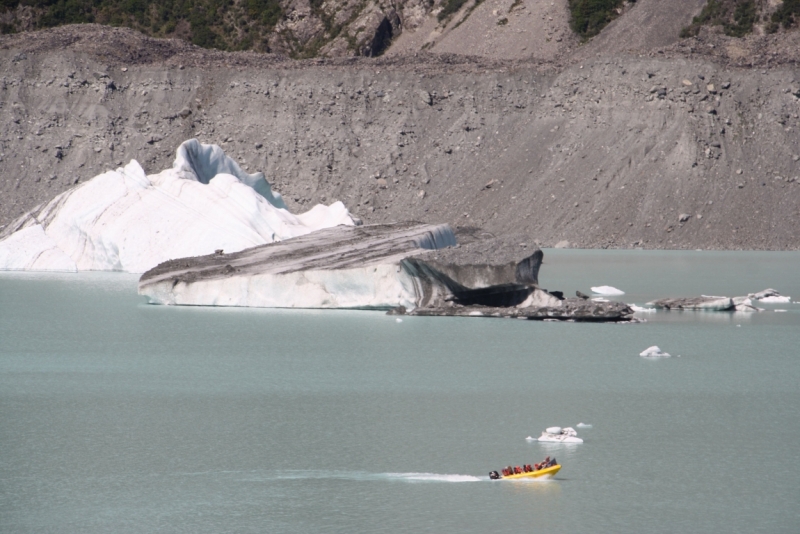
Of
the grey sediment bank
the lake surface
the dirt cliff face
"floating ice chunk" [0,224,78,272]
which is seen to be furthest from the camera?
the dirt cliff face

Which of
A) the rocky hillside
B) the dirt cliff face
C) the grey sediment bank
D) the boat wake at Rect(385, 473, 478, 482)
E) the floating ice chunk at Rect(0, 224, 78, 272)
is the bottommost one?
the boat wake at Rect(385, 473, 478, 482)

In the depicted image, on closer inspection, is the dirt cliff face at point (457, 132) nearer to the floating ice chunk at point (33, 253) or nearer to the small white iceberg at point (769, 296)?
the floating ice chunk at point (33, 253)

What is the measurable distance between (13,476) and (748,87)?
2062 inches

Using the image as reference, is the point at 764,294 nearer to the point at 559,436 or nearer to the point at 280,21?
the point at 559,436

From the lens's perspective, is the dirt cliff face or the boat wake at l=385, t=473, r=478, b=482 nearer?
the boat wake at l=385, t=473, r=478, b=482

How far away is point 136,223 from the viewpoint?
1232 inches

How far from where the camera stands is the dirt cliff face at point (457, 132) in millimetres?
52125

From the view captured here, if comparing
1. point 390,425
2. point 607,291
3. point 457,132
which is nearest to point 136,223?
point 607,291

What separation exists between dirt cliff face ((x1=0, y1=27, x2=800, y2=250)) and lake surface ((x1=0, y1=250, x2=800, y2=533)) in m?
33.3

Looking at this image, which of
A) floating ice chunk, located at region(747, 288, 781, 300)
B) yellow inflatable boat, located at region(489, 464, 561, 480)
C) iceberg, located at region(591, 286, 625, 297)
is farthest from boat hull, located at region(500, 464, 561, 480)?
floating ice chunk, located at region(747, 288, 781, 300)

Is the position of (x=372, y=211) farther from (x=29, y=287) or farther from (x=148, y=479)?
(x=148, y=479)

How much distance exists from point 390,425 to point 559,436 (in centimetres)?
168

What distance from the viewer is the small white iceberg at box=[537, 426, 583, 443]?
10.1m

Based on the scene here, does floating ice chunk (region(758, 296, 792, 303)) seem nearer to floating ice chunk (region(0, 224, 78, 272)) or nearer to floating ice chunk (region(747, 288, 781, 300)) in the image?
floating ice chunk (region(747, 288, 781, 300))
